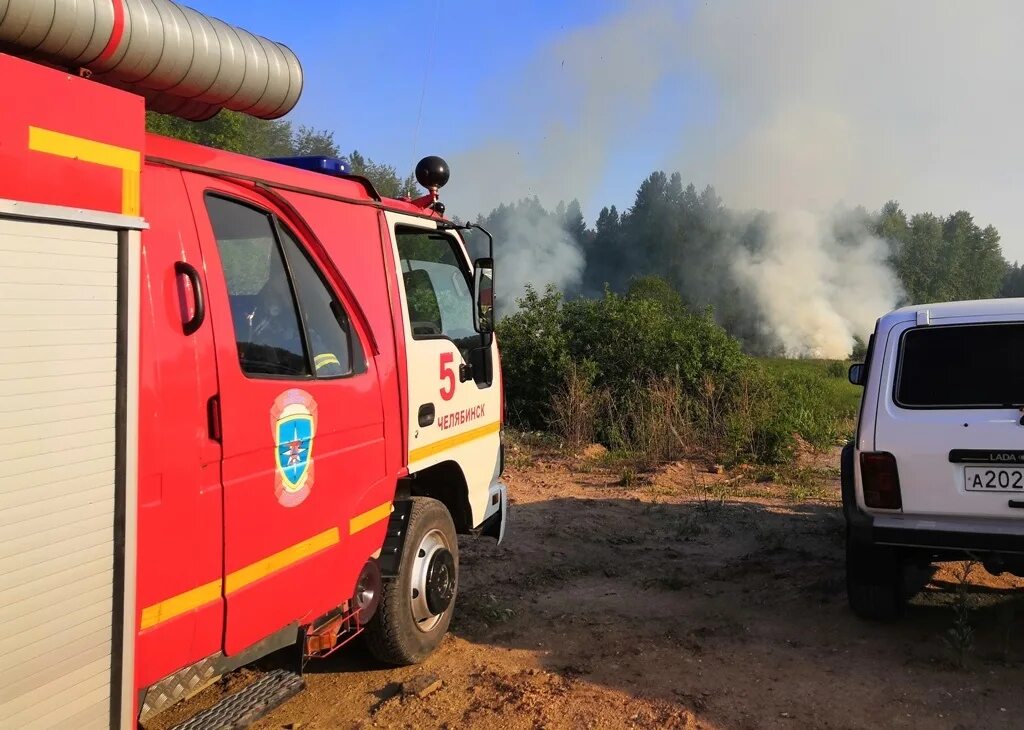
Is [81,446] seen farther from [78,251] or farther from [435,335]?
[435,335]

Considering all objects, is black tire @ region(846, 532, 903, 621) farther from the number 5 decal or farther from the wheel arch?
the number 5 decal

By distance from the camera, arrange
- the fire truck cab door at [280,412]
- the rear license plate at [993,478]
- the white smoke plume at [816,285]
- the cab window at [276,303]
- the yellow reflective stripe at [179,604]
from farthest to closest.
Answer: the white smoke plume at [816,285]
the rear license plate at [993,478]
the cab window at [276,303]
the fire truck cab door at [280,412]
the yellow reflective stripe at [179,604]

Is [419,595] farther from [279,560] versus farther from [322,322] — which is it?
[322,322]

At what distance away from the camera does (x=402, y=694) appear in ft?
12.8

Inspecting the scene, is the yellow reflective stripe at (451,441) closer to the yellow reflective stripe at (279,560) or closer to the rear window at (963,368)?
the yellow reflective stripe at (279,560)

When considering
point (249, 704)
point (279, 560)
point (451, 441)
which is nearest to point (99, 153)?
point (279, 560)

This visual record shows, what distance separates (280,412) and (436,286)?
5.73 ft

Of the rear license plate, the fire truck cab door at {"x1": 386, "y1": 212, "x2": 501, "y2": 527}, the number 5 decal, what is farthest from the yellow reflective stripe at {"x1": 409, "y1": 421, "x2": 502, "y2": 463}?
the rear license plate

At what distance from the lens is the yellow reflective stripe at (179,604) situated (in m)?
2.45

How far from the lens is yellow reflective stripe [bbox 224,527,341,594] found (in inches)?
110

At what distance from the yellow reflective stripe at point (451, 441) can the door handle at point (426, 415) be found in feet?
0.37

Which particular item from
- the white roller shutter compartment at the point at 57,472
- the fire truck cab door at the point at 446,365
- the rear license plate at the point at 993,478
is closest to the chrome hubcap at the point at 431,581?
the fire truck cab door at the point at 446,365

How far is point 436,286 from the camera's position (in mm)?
4555

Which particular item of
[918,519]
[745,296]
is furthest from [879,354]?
[745,296]
